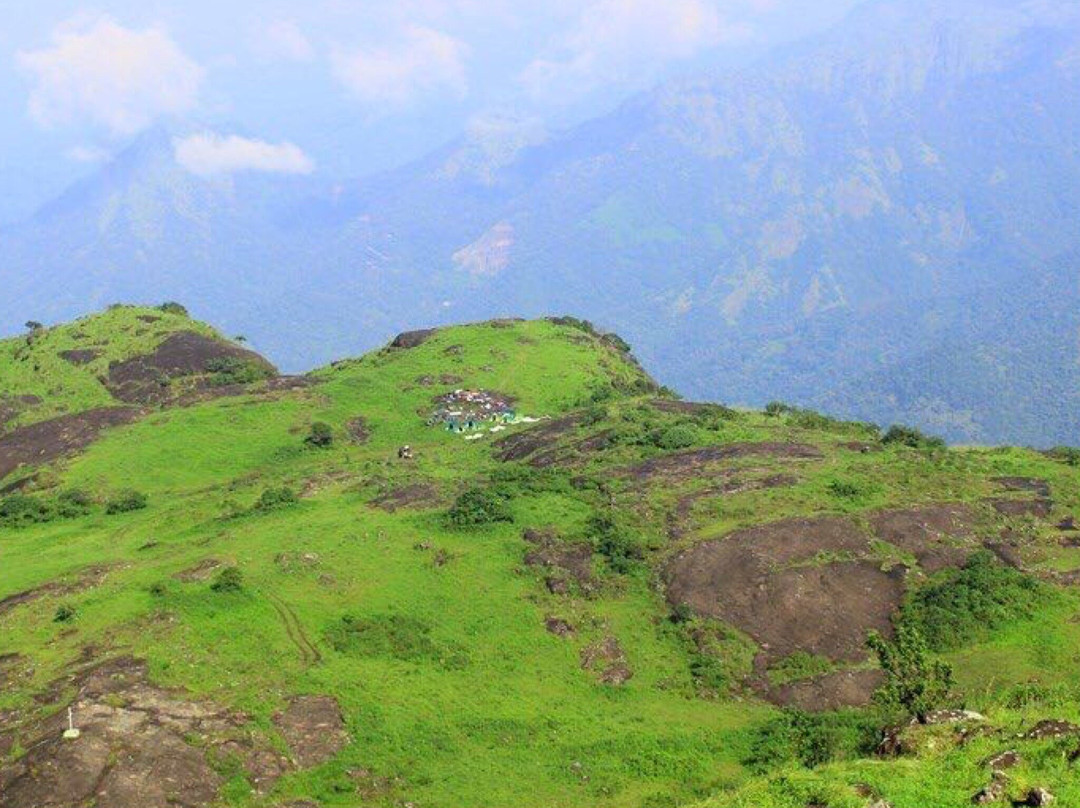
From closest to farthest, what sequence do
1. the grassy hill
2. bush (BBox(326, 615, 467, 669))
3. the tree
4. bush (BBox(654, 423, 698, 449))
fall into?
the grassy hill
the tree
bush (BBox(326, 615, 467, 669))
bush (BBox(654, 423, 698, 449))

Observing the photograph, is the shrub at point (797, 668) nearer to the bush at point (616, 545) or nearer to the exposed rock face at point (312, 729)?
the bush at point (616, 545)

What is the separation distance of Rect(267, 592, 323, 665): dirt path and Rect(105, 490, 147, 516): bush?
27.5 m

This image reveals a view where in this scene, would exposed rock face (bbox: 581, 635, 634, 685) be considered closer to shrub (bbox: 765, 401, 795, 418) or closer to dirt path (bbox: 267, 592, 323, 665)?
dirt path (bbox: 267, 592, 323, 665)

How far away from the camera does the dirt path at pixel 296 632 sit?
131 ft

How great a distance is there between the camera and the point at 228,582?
43.3 m

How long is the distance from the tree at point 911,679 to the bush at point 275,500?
3486 centimetres

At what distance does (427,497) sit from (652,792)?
27081 millimetres

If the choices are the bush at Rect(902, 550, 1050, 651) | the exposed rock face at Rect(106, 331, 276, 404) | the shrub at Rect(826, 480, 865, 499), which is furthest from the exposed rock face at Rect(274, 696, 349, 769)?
the exposed rock face at Rect(106, 331, 276, 404)

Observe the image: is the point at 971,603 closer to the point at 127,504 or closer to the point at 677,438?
the point at 677,438

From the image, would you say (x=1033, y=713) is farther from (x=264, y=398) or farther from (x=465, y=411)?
(x=264, y=398)

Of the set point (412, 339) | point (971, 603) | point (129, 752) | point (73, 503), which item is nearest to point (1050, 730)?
point (971, 603)

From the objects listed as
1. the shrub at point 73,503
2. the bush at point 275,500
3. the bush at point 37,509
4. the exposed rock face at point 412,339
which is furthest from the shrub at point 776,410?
the bush at point 37,509

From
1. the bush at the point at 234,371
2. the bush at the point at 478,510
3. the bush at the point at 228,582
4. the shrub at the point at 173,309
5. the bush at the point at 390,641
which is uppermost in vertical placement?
the shrub at the point at 173,309

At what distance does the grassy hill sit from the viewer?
106 feet
